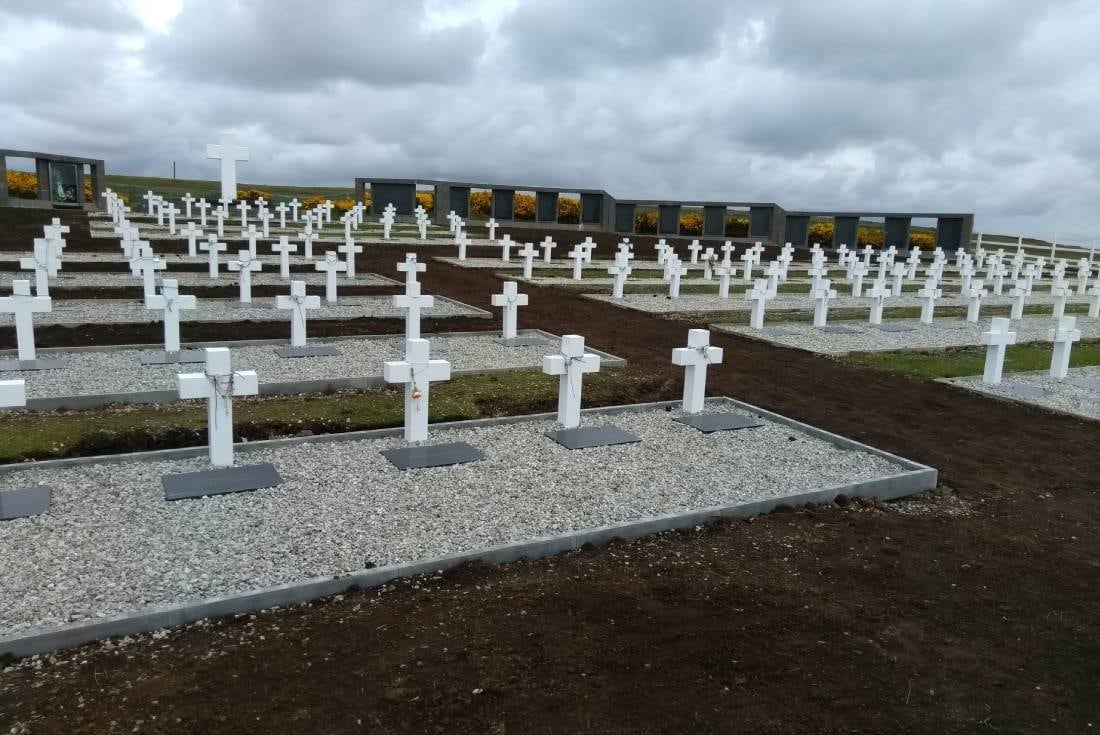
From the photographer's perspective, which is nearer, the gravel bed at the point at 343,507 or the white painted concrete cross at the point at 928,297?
the gravel bed at the point at 343,507

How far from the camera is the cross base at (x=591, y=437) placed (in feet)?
25.5

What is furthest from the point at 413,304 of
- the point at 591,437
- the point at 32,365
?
the point at 32,365

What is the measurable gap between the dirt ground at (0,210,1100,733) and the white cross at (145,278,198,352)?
22.9 ft

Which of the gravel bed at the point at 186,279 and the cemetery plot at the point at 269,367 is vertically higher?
the gravel bed at the point at 186,279

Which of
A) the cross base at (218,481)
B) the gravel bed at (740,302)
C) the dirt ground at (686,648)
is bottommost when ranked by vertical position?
the dirt ground at (686,648)

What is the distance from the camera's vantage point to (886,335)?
16438 millimetres

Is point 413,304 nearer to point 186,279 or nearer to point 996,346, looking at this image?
point 996,346

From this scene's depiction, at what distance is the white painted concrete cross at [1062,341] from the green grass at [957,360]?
647mm

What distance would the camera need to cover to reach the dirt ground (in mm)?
3600

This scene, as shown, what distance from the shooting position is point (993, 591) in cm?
512

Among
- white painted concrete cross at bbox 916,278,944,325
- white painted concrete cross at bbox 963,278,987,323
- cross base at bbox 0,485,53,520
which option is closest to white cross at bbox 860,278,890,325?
white painted concrete cross at bbox 916,278,944,325

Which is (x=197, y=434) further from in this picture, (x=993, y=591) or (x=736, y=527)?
(x=993, y=591)

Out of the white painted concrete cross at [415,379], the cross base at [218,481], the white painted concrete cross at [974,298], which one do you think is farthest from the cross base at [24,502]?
the white painted concrete cross at [974,298]

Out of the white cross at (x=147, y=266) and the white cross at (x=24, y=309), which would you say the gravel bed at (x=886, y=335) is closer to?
the white cross at (x=147, y=266)
